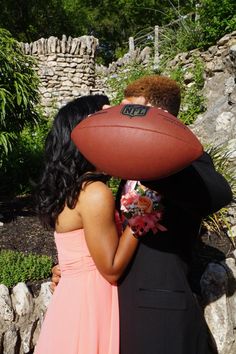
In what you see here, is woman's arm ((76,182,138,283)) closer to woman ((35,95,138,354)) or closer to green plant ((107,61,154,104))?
woman ((35,95,138,354))

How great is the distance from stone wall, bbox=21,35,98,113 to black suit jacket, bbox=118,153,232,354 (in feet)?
37.9

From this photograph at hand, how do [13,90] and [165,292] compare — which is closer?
[165,292]

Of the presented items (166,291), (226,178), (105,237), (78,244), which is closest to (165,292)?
(166,291)

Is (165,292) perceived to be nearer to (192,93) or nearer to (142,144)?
(142,144)

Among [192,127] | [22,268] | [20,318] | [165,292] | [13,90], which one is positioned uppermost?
[165,292]

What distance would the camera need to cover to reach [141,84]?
2023 millimetres

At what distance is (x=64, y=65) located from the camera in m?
13.3

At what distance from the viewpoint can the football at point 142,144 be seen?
1.46 meters

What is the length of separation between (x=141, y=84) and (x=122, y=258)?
0.82m

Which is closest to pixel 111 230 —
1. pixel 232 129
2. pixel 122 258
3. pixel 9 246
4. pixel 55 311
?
pixel 122 258

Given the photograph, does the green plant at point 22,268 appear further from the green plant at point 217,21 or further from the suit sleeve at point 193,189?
the green plant at point 217,21

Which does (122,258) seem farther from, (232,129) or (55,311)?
(232,129)

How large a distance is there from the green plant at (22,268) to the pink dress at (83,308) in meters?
1.81

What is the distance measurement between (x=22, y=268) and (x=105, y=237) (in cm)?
230
